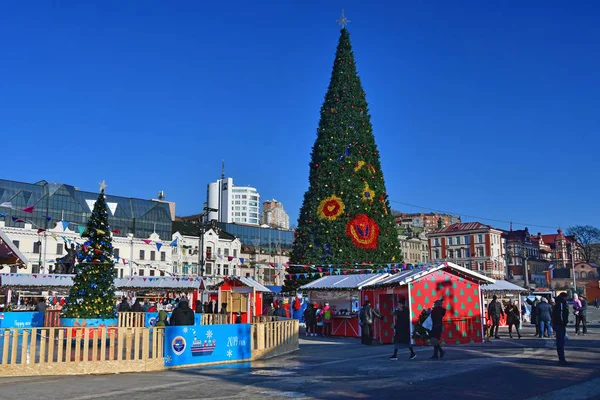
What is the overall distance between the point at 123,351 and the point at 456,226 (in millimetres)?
106708

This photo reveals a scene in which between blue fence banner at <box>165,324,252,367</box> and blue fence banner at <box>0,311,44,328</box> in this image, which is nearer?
blue fence banner at <box>165,324,252,367</box>

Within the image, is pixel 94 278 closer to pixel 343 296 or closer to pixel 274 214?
pixel 343 296

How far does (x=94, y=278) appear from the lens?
74.2 feet

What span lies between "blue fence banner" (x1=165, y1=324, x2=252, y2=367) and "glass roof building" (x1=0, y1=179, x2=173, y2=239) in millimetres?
55247

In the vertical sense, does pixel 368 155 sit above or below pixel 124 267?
above

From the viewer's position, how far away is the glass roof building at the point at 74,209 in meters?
70.0

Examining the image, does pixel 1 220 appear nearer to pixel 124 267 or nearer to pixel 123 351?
pixel 124 267

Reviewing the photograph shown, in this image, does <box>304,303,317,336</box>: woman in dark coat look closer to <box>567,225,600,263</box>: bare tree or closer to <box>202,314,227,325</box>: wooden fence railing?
<box>202,314,227,325</box>: wooden fence railing

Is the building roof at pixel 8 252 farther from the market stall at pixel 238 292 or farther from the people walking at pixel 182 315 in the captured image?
the market stall at pixel 238 292

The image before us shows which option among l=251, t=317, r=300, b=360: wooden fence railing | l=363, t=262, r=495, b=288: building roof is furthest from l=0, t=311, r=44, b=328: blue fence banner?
l=363, t=262, r=495, b=288: building roof

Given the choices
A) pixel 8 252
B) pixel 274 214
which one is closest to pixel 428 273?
pixel 8 252

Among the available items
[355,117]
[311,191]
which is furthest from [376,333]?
[355,117]

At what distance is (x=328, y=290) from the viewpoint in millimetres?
29953

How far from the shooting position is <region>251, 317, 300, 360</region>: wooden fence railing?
56.9 feet
